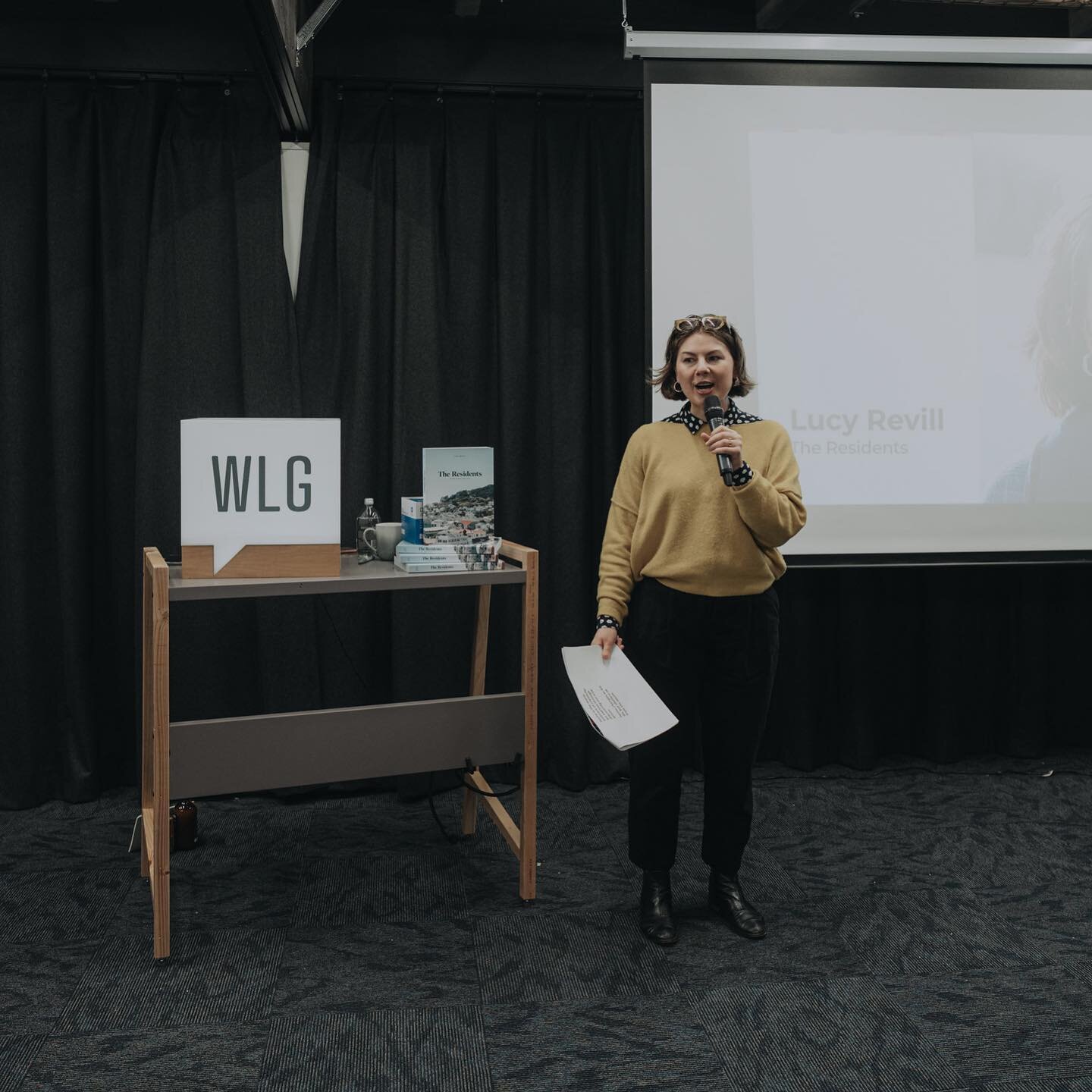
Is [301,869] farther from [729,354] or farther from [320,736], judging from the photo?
[729,354]

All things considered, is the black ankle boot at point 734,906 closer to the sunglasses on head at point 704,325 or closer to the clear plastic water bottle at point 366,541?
the clear plastic water bottle at point 366,541

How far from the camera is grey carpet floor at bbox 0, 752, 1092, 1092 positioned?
1.70 m

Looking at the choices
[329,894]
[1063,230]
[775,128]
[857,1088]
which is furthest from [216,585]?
[1063,230]

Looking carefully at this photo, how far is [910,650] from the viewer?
3.42 m

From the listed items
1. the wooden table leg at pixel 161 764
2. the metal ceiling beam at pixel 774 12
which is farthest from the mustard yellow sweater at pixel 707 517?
the metal ceiling beam at pixel 774 12

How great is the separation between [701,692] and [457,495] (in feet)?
2.54

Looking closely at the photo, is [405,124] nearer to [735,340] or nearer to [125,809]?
[735,340]

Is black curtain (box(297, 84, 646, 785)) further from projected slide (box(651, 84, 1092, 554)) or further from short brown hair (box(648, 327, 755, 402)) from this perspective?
short brown hair (box(648, 327, 755, 402))

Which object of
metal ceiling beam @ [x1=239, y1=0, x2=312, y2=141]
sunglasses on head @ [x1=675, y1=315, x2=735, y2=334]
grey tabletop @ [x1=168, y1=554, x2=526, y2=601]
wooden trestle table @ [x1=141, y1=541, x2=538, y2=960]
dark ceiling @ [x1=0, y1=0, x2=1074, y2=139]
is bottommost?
wooden trestle table @ [x1=141, y1=541, x2=538, y2=960]

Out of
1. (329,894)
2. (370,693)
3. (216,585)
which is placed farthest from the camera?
(370,693)

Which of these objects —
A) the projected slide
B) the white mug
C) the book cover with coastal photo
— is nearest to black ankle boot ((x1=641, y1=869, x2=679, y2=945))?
the book cover with coastal photo

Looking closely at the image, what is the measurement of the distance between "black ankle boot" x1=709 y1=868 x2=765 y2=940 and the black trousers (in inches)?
5.3

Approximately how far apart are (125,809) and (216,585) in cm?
137

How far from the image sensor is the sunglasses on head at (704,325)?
208 cm
